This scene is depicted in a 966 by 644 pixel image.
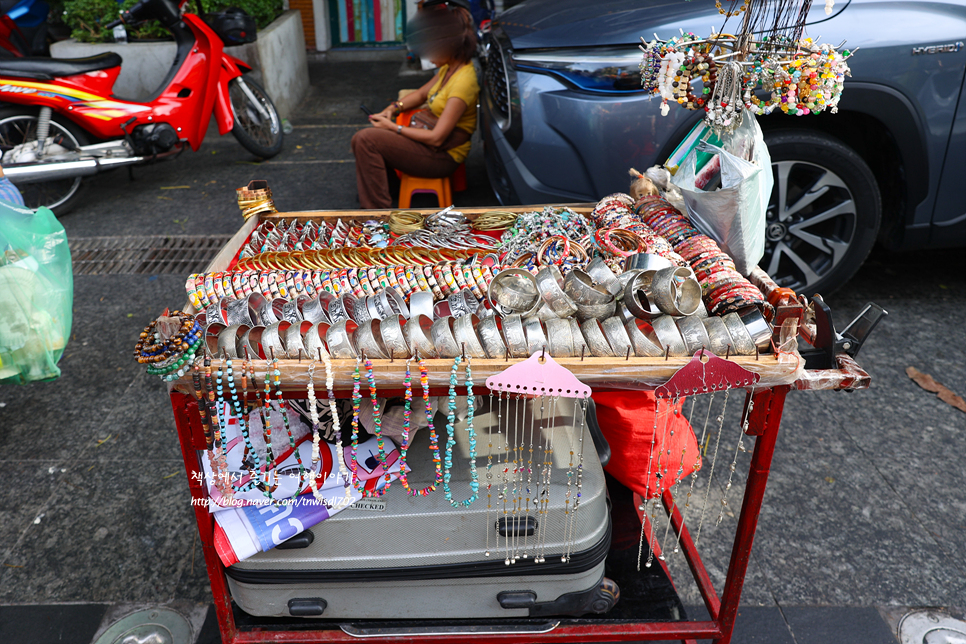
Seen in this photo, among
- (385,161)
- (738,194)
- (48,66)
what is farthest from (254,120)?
(738,194)

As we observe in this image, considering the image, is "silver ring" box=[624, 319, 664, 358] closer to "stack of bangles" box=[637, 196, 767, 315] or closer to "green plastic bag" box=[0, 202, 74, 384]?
"stack of bangles" box=[637, 196, 767, 315]

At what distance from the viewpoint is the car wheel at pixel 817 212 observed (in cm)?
293

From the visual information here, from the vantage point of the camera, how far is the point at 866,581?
2.05 meters

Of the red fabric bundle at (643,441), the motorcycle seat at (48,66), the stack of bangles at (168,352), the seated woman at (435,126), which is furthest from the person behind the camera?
the motorcycle seat at (48,66)

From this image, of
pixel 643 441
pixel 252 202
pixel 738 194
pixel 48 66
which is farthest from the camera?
pixel 48 66

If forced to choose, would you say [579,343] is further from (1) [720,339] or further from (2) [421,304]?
(2) [421,304]

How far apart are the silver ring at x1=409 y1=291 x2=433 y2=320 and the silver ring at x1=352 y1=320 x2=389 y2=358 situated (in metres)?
0.17

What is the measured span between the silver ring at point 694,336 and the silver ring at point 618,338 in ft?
0.39

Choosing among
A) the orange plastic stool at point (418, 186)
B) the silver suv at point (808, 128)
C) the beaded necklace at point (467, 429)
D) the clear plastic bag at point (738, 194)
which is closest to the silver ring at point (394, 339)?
the beaded necklace at point (467, 429)

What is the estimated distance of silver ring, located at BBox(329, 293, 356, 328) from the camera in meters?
1.52

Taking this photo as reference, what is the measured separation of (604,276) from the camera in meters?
1.48

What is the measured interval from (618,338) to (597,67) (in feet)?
6.53

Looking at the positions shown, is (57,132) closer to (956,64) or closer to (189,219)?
(189,219)

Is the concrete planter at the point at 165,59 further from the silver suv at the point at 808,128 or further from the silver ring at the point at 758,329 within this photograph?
the silver ring at the point at 758,329
